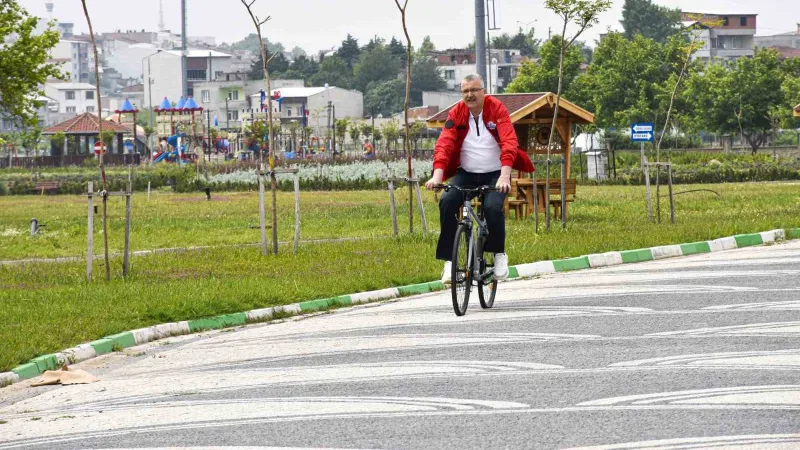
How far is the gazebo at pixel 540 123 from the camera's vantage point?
99.5 feet

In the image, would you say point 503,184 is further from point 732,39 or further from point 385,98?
point 385,98

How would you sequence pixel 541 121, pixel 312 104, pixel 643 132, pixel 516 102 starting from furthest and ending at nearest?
pixel 312 104 < pixel 643 132 < pixel 541 121 < pixel 516 102

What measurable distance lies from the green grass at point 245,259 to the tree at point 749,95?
4605 centimetres

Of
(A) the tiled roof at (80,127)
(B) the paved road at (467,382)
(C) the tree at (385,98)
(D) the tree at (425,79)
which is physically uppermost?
(D) the tree at (425,79)

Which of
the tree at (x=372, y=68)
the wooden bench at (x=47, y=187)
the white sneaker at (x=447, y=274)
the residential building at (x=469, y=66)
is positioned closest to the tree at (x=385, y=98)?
the tree at (x=372, y=68)

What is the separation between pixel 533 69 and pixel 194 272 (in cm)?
6834

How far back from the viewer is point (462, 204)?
13055 mm

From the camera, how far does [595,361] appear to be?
9859 millimetres

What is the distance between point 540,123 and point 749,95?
188 ft

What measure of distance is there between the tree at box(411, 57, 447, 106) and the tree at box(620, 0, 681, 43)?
26.2m

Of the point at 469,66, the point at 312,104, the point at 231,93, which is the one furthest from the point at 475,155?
the point at 469,66

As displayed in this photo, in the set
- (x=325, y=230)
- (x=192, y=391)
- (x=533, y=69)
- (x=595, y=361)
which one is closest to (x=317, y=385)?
(x=192, y=391)

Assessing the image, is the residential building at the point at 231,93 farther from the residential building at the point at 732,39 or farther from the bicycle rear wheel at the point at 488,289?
the bicycle rear wheel at the point at 488,289

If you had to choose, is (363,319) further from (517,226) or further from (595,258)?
(517,226)
